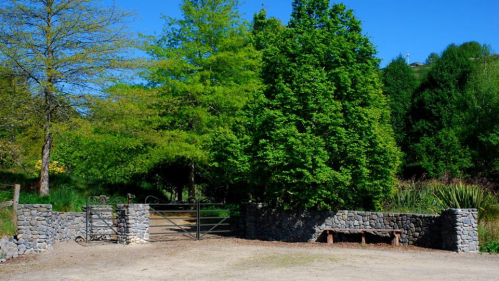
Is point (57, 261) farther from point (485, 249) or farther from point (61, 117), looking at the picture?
point (485, 249)

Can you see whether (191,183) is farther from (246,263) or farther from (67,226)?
(246,263)

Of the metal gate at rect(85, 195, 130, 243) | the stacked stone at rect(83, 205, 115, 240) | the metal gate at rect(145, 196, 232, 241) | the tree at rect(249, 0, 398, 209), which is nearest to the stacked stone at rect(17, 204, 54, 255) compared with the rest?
the metal gate at rect(85, 195, 130, 243)

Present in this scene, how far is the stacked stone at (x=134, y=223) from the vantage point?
672 inches

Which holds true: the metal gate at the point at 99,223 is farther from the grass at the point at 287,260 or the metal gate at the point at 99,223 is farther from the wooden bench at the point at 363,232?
the wooden bench at the point at 363,232

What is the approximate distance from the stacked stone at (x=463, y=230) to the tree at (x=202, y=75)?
996 centimetres

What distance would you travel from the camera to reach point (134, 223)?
1716 centimetres

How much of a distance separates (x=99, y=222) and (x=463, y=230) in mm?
12554

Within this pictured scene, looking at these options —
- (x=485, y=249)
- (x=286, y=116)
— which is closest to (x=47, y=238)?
(x=286, y=116)

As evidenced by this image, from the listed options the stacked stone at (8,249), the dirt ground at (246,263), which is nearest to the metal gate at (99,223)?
the dirt ground at (246,263)

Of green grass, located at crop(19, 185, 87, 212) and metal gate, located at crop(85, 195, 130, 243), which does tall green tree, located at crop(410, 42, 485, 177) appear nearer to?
metal gate, located at crop(85, 195, 130, 243)

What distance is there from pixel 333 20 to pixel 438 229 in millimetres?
8342

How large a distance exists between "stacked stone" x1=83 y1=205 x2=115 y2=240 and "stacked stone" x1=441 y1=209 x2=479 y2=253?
1181 cm

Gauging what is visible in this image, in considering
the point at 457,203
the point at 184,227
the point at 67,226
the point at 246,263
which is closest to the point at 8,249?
the point at 67,226

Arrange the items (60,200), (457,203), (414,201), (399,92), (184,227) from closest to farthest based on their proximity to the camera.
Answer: (457,203) → (60,200) → (414,201) → (184,227) → (399,92)
